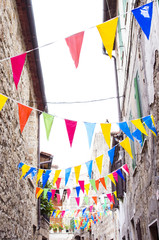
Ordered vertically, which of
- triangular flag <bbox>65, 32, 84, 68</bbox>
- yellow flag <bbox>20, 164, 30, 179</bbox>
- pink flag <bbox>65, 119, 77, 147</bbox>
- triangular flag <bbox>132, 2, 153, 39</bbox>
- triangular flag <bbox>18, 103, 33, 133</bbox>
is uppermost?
triangular flag <bbox>132, 2, 153, 39</bbox>

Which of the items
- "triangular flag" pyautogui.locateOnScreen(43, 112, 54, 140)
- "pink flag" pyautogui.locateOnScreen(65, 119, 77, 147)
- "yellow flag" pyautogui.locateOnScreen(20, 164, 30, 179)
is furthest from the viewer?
"yellow flag" pyautogui.locateOnScreen(20, 164, 30, 179)

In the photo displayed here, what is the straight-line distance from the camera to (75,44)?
9.84ft

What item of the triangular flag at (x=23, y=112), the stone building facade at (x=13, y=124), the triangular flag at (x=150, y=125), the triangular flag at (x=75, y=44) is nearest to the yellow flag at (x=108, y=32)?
the triangular flag at (x=75, y=44)

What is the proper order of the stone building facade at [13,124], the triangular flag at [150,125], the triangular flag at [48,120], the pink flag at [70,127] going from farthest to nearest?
the stone building facade at [13,124], the pink flag at [70,127], the triangular flag at [48,120], the triangular flag at [150,125]

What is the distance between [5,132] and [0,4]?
1.90 metres

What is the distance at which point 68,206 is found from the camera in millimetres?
31094

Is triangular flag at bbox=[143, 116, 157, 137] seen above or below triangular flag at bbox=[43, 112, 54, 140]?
below

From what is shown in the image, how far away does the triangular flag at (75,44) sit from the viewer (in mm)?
2985

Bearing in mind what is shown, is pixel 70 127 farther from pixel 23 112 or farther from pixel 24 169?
pixel 24 169

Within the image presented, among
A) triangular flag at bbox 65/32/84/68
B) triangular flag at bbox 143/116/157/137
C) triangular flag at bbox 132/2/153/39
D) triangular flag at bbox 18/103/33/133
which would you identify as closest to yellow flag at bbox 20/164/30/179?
triangular flag at bbox 18/103/33/133

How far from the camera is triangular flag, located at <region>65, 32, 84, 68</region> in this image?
298 cm

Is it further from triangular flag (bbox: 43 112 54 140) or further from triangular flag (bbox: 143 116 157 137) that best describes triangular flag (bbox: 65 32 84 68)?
triangular flag (bbox: 143 116 157 137)

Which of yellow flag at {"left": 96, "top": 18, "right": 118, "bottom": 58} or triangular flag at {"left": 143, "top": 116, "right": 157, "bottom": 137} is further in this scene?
triangular flag at {"left": 143, "top": 116, "right": 157, "bottom": 137}

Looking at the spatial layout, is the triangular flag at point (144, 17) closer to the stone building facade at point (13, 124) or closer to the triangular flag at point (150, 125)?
the triangular flag at point (150, 125)
